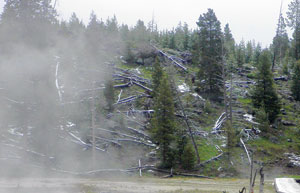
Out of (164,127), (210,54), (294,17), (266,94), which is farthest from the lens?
(294,17)

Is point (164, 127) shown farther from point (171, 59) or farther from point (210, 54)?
point (171, 59)

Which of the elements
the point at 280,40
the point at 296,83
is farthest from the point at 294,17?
the point at 296,83

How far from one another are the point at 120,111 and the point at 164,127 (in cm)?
516

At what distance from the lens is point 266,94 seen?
2811 cm

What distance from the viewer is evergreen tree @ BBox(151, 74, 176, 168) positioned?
21406mm

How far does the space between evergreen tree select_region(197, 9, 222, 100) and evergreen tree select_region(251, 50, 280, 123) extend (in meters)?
3.38

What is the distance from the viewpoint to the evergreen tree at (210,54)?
29975 millimetres

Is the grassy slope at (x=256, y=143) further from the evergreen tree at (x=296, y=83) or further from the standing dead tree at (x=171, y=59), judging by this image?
the standing dead tree at (x=171, y=59)

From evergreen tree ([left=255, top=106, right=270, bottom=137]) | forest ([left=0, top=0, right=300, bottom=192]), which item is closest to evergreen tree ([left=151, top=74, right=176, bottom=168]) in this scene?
forest ([left=0, top=0, right=300, bottom=192])

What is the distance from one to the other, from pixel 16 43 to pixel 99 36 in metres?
8.64

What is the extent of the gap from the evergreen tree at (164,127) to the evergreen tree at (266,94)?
380 inches

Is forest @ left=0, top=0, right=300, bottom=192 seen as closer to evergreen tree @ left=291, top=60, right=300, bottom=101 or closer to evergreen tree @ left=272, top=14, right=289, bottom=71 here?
evergreen tree @ left=291, top=60, right=300, bottom=101

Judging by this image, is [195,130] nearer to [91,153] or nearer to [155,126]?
[155,126]

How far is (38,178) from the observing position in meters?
15.8
